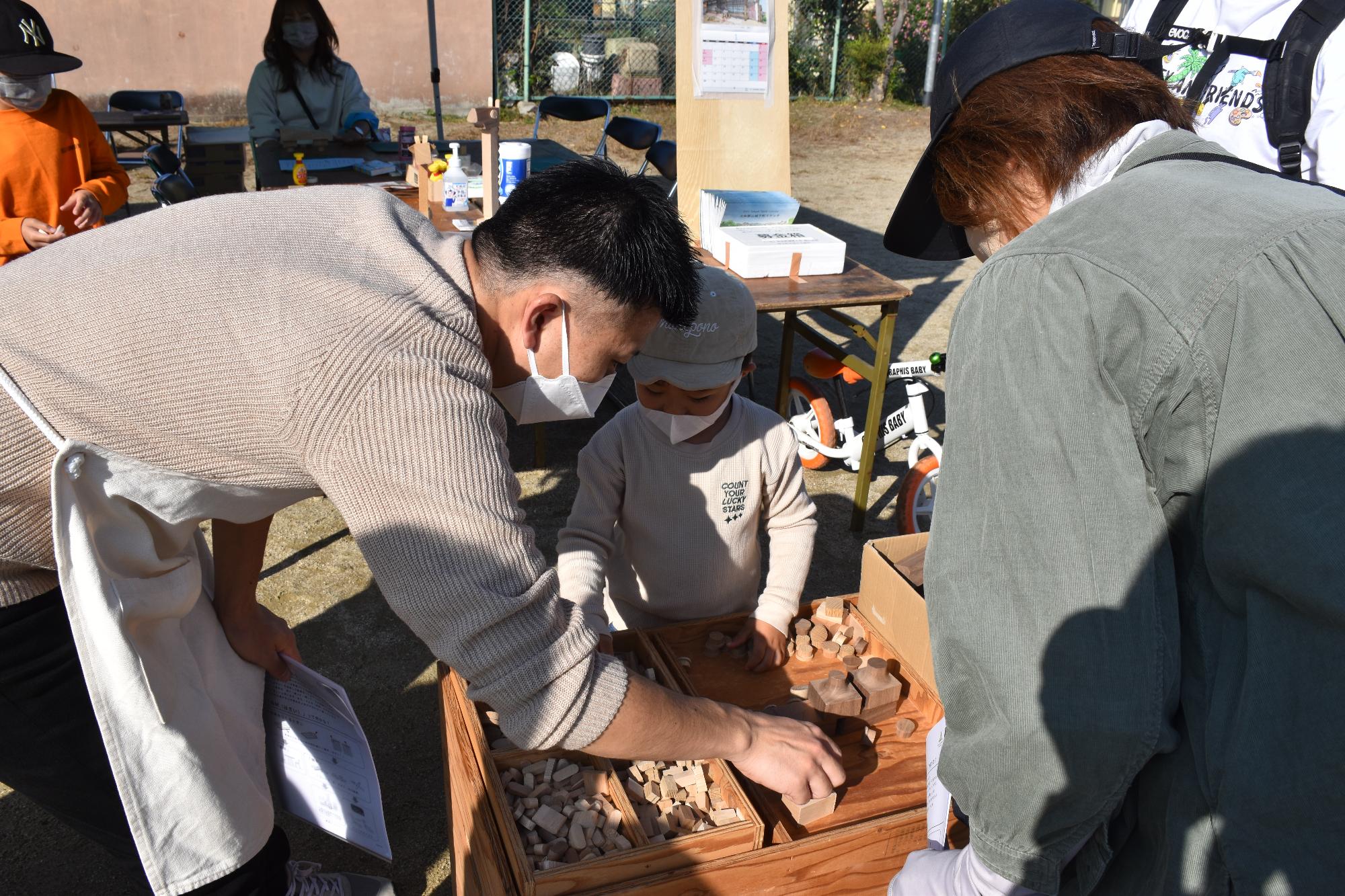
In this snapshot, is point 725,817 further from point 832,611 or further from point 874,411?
point 874,411

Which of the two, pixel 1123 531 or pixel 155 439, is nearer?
pixel 1123 531

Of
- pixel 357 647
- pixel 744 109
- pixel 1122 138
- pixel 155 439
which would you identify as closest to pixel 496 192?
pixel 744 109

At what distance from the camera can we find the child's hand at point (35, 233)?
11.8 feet

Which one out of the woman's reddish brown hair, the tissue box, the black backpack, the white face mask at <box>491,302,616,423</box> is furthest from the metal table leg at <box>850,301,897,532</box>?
the woman's reddish brown hair

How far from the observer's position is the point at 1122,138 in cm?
112

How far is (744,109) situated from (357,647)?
10.3 ft

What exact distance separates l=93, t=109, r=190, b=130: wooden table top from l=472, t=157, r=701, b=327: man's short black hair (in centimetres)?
712

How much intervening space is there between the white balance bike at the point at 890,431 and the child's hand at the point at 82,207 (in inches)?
126

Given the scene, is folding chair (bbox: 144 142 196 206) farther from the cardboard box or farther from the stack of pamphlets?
the cardboard box

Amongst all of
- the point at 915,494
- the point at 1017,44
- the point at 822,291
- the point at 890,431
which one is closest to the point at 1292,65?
the point at 822,291

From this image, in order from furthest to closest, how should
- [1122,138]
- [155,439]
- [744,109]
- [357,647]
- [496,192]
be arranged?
[744,109] < [496,192] < [357,647] < [155,439] < [1122,138]

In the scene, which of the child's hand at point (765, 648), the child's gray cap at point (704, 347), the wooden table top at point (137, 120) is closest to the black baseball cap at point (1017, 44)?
the child's gray cap at point (704, 347)

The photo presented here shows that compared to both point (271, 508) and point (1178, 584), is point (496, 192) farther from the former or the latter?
point (1178, 584)

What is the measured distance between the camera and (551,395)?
67.4 inches
